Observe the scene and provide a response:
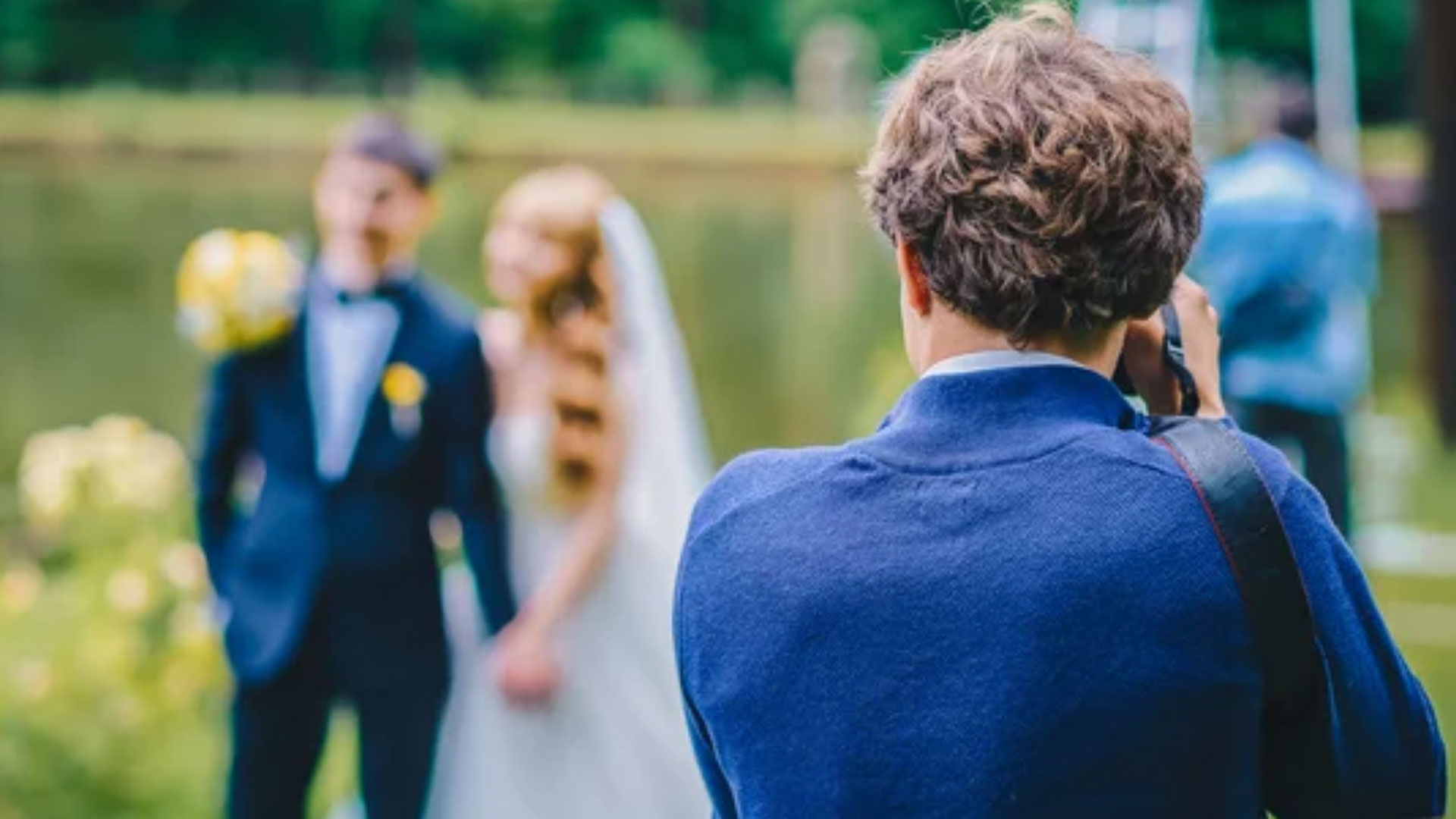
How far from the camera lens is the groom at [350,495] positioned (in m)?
3.62

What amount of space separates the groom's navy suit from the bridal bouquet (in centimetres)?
4

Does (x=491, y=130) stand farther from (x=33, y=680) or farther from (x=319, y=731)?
(x=319, y=731)

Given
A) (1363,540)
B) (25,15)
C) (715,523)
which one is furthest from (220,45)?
(715,523)

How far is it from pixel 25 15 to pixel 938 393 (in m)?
56.0

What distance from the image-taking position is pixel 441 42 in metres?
57.7

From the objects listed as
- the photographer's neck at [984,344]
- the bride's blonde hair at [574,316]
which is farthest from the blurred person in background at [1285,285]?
the photographer's neck at [984,344]

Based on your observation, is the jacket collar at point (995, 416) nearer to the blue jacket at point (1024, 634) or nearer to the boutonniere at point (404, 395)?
the blue jacket at point (1024, 634)

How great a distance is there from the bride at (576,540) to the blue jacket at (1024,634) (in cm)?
255

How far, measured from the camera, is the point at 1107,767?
1.38 m

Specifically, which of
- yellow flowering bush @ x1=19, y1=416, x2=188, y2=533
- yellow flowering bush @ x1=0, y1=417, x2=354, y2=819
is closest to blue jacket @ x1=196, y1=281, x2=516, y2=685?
yellow flowering bush @ x1=0, y1=417, x2=354, y2=819

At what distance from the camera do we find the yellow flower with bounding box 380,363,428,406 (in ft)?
12.0

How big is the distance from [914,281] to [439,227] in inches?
1358

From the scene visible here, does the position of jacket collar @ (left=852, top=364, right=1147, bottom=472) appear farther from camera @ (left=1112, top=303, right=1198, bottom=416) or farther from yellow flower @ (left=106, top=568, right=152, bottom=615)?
yellow flower @ (left=106, top=568, right=152, bottom=615)

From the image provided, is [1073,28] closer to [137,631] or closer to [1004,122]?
[1004,122]
